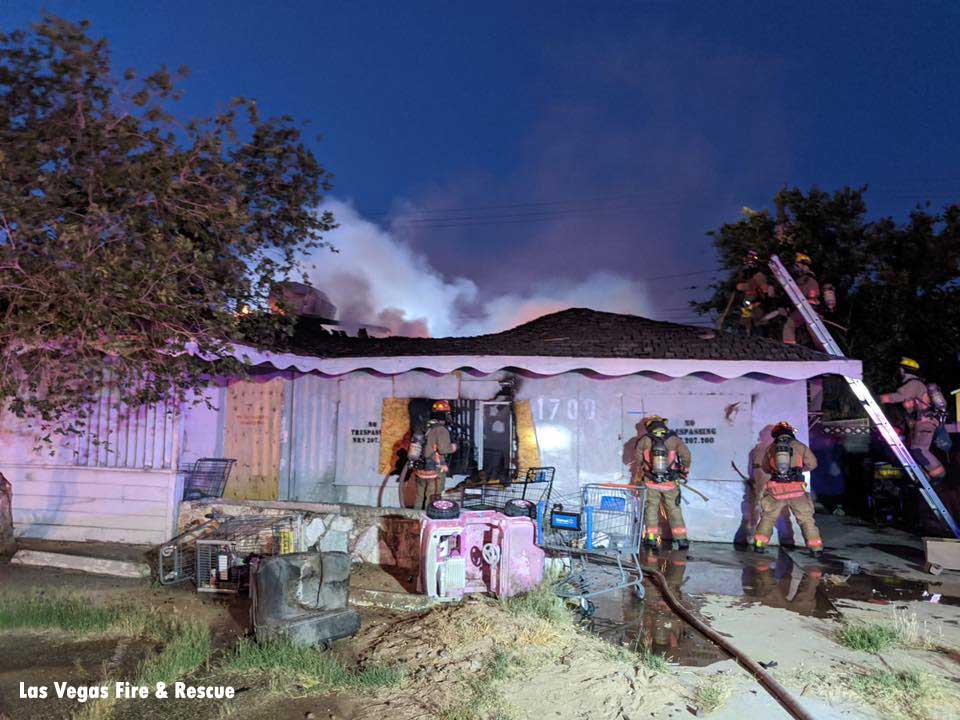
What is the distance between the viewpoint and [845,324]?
57.4 feet

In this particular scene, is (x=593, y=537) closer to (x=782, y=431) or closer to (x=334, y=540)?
(x=334, y=540)

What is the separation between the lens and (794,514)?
9.66 metres

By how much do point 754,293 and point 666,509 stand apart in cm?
655

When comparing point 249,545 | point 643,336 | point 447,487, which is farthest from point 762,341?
point 249,545

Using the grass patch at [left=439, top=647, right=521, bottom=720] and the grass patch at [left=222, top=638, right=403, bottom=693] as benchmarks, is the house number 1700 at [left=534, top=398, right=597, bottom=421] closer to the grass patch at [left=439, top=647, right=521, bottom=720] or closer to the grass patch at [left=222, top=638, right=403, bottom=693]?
the grass patch at [left=439, top=647, right=521, bottom=720]

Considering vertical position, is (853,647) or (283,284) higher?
(283,284)

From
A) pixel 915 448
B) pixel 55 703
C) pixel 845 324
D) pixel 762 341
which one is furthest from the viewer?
pixel 845 324

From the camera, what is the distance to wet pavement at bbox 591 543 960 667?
6.00 metres

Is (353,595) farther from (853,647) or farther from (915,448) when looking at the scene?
(915,448)

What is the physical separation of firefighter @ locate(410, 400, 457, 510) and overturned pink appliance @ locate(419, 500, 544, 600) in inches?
134

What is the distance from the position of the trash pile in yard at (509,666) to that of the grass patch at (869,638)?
6.69ft

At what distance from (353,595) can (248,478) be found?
602cm

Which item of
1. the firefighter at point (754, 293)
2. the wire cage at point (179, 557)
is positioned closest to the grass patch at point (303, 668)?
the wire cage at point (179, 557)

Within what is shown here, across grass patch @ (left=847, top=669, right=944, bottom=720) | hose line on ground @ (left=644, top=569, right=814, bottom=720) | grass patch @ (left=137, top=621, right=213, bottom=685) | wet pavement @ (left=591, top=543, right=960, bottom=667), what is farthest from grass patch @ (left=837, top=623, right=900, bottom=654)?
grass patch @ (left=137, top=621, right=213, bottom=685)
